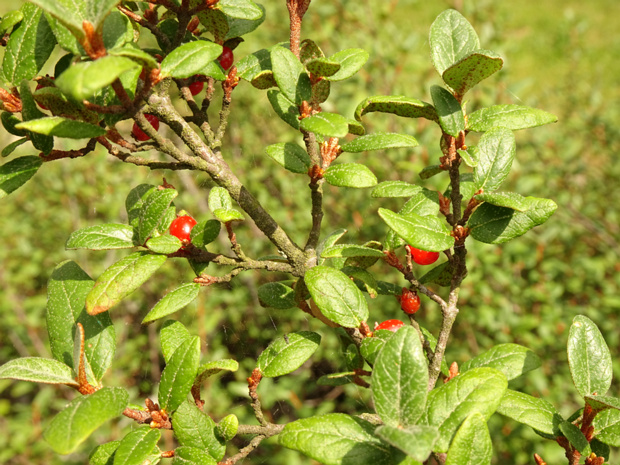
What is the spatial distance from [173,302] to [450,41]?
0.69 metres

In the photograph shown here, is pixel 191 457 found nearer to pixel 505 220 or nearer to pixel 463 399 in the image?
pixel 463 399

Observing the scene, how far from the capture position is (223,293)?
10.2ft

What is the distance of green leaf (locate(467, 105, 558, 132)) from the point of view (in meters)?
0.88

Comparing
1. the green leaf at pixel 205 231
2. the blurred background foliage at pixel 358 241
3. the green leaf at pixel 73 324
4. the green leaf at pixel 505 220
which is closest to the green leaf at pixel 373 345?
the green leaf at pixel 505 220

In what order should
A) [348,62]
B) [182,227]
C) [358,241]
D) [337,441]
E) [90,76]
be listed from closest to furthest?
[90,76]
[337,441]
[348,62]
[182,227]
[358,241]

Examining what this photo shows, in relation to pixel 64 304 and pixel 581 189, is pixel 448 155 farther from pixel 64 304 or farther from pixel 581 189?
pixel 581 189

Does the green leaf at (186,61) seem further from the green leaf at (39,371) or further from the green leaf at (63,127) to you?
the green leaf at (39,371)

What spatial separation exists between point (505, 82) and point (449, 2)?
1.83 feet

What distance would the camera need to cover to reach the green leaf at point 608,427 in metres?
0.84

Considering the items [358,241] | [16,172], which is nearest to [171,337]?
[16,172]

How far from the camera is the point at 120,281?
855mm

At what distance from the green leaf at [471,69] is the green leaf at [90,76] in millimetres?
487

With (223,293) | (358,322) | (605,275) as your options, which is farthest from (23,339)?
(605,275)

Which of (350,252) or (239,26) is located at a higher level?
(239,26)
